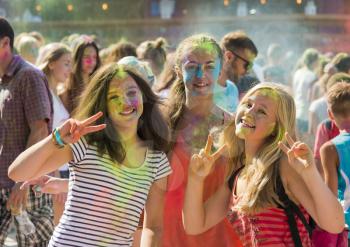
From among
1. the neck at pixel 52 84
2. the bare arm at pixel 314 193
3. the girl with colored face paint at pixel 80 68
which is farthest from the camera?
the girl with colored face paint at pixel 80 68

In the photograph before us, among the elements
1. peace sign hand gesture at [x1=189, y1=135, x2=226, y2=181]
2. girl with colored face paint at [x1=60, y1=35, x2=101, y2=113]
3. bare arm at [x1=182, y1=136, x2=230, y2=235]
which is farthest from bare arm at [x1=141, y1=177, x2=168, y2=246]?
girl with colored face paint at [x1=60, y1=35, x2=101, y2=113]

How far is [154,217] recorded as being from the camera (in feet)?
12.7

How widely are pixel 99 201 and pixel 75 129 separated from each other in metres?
0.33

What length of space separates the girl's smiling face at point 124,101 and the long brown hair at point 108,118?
0.02 metres

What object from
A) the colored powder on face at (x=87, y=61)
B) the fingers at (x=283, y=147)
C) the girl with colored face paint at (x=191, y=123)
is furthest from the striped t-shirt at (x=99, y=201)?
the colored powder on face at (x=87, y=61)

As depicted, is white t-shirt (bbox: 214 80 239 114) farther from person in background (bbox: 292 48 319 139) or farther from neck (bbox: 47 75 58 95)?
person in background (bbox: 292 48 319 139)

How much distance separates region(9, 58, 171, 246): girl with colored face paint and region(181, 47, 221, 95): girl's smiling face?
31cm

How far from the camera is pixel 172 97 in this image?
4.35 m

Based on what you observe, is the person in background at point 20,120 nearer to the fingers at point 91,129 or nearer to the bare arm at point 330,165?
the bare arm at point 330,165

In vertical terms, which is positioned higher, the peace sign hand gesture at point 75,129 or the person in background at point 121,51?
the peace sign hand gesture at point 75,129

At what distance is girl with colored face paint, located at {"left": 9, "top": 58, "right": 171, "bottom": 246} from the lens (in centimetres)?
362

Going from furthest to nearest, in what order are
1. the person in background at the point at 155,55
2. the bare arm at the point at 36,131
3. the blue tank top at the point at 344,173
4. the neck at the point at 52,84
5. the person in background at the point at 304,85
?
the person in background at the point at 304,85, the person in background at the point at 155,55, the neck at the point at 52,84, the bare arm at the point at 36,131, the blue tank top at the point at 344,173

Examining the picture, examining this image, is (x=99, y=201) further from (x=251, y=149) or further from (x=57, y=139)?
(x=251, y=149)

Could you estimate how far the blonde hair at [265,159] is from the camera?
144 inches
